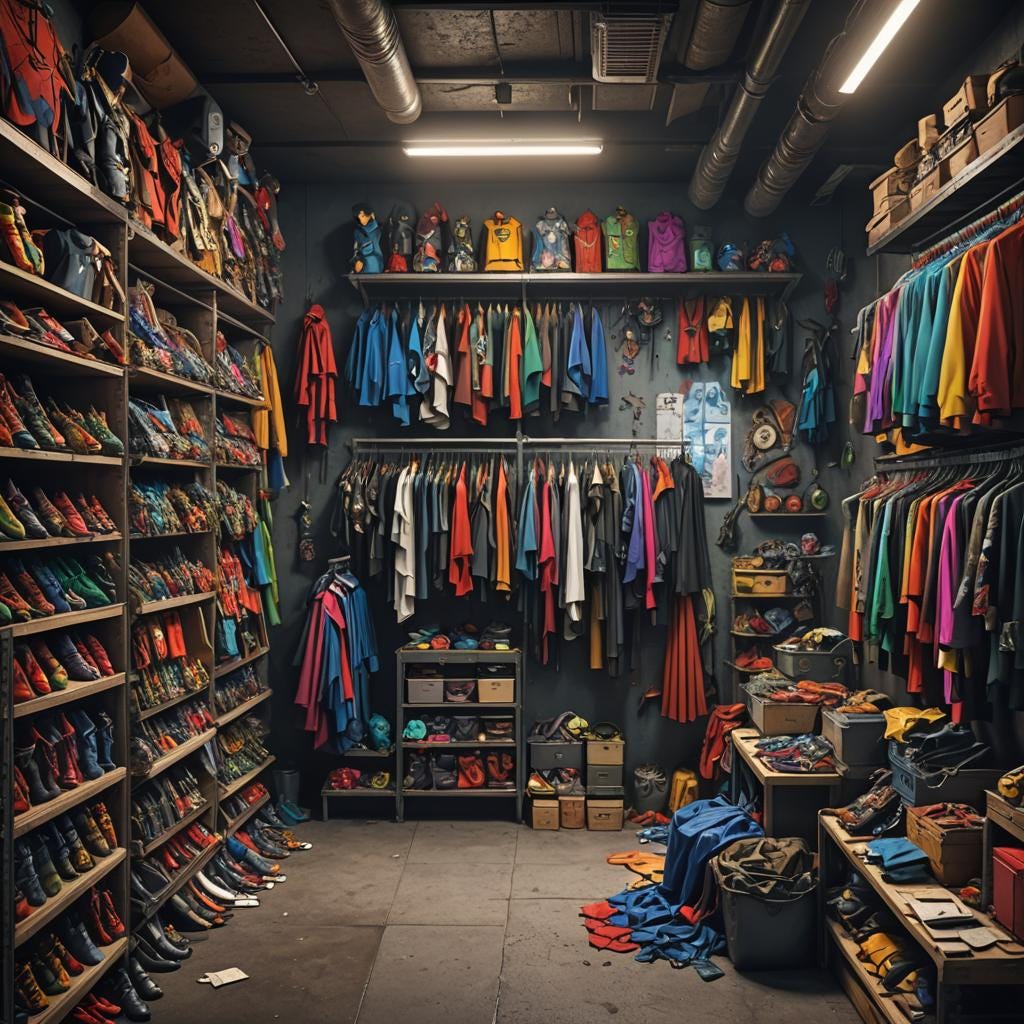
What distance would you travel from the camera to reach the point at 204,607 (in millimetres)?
4980

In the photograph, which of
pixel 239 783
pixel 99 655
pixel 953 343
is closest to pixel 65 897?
pixel 99 655

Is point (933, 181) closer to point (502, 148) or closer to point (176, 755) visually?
point (502, 148)

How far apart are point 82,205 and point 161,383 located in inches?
39.8

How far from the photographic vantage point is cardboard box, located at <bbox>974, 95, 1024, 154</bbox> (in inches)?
130

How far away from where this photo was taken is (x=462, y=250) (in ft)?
20.4

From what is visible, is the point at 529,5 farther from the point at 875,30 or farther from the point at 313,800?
the point at 313,800

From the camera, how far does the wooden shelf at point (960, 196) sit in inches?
133

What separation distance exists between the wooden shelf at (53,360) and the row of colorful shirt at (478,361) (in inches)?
98.3

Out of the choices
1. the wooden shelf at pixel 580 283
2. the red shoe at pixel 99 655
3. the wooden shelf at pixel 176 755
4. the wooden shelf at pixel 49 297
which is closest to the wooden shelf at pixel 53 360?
the wooden shelf at pixel 49 297

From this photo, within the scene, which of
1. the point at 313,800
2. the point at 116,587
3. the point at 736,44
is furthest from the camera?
the point at 313,800

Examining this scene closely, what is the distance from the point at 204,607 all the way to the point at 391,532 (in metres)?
1.46

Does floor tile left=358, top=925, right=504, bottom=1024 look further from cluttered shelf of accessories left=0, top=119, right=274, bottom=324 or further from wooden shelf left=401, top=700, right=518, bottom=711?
cluttered shelf of accessories left=0, top=119, right=274, bottom=324

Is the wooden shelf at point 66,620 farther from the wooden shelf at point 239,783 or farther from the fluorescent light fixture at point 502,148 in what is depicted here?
the fluorescent light fixture at point 502,148

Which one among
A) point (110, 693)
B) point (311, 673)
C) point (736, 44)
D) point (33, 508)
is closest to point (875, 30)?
point (736, 44)
